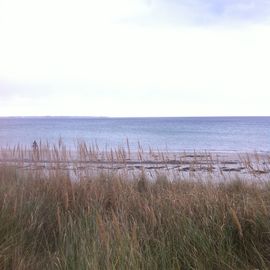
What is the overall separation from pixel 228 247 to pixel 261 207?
777mm

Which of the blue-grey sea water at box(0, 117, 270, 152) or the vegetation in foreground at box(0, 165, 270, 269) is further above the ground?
the vegetation in foreground at box(0, 165, 270, 269)

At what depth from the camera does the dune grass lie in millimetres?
3375

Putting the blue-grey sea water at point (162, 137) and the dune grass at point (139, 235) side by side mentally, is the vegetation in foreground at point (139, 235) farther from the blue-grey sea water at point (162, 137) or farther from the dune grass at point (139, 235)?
the blue-grey sea water at point (162, 137)

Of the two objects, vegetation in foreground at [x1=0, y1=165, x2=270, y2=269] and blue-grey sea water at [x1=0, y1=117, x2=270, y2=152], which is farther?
blue-grey sea water at [x1=0, y1=117, x2=270, y2=152]

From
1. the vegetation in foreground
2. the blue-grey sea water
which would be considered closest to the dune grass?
the vegetation in foreground

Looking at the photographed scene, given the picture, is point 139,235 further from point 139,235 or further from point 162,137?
point 162,137

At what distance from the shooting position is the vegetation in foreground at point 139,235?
133 inches

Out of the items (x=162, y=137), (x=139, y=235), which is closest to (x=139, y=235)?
(x=139, y=235)

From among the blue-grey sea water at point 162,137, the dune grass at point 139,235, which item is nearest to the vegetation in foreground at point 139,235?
the dune grass at point 139,235

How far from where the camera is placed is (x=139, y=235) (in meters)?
4.00

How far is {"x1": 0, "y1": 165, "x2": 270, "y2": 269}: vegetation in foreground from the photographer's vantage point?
338 cm

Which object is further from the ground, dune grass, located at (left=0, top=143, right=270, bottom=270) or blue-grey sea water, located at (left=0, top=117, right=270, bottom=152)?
dune grass, located at (left=0, top=143, right=270, bottom=270)

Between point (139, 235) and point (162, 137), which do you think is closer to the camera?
point (139, 235)

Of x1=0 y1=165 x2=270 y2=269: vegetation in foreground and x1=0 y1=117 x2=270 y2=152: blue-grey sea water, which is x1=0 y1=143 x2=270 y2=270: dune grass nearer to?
x1=0 y1=165 x2=270 y2=269: vegetation in foreground
